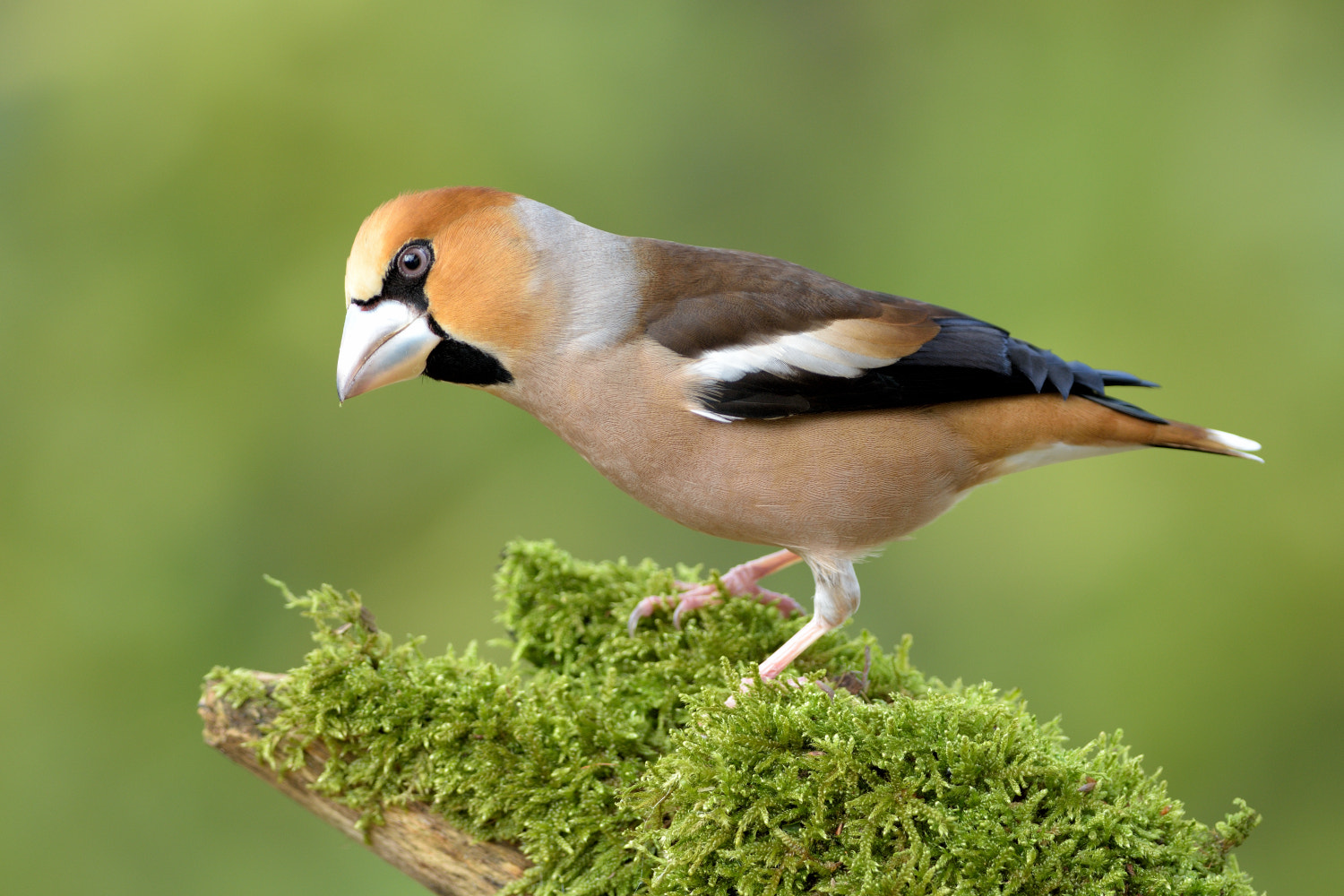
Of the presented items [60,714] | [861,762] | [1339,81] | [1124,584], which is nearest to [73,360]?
[60,714]

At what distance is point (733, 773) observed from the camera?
2.75 m

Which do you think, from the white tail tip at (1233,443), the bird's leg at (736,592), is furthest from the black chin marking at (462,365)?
the white tail tip at (1233,443)

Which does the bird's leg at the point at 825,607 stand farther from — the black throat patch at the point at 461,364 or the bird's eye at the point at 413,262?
the bird's eye at the point at 413,262

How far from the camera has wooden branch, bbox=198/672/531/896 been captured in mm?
3094

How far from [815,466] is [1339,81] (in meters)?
4.45

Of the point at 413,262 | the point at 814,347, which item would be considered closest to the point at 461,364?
the point at 413,262

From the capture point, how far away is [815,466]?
345cm

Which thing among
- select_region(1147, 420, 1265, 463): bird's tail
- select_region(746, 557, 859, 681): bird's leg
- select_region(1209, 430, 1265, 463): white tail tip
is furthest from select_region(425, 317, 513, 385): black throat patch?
select_region(1209, 430, 1265, 463): white tail tip

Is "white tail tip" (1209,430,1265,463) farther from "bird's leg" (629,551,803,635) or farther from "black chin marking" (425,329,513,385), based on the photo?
"black chin marking" (425,329,513,385)

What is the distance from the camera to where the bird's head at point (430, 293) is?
3.39 meters

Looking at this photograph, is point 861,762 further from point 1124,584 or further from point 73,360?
point 73,360

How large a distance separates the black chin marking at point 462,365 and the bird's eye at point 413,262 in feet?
0.52

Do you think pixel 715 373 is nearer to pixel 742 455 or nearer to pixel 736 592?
pixel 742 455

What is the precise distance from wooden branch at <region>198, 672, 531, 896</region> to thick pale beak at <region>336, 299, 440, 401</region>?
0.95 metres
